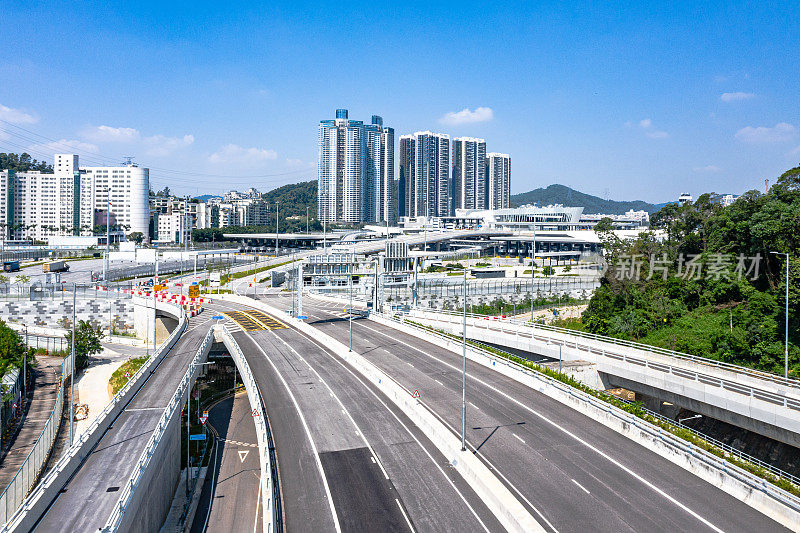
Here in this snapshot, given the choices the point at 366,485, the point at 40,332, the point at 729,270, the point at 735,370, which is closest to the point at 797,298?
the point at 735,370

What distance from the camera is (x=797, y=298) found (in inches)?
1394

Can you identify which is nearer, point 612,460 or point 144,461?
point 144,461

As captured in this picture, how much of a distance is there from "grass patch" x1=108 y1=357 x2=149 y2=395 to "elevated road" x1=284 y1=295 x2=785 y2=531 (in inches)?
950

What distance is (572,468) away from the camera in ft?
72.9

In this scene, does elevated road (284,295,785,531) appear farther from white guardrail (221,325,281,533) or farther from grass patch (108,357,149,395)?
grass patch (108,357,149,395)

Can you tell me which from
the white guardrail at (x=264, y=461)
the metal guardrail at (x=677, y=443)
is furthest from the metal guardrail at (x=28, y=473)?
the metal guardrail at (x=677, y=443)

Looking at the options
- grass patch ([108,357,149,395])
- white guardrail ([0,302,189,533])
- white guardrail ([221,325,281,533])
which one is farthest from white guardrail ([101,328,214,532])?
grass patch ([108,357,149,395])

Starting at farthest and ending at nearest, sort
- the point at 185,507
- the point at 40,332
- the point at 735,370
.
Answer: the point at 40,332 → the point at 735,370 → the point at 185,507

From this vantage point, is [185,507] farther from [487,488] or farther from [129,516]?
[487,488]

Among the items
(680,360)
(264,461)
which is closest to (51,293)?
(264,461)

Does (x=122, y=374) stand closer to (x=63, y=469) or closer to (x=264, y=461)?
(x=63, y=469)

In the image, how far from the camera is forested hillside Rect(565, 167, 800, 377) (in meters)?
39.2

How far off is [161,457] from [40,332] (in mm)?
51720

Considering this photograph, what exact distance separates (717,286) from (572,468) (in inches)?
1447
